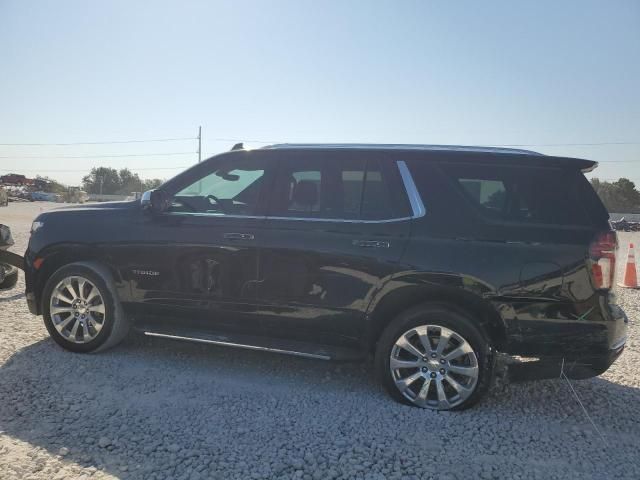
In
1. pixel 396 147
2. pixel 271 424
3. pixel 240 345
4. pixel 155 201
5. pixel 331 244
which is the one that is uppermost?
pixel 396 147

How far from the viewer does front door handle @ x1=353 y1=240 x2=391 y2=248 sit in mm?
3604

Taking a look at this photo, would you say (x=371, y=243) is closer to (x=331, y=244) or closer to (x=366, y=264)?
(x=366, y=264)

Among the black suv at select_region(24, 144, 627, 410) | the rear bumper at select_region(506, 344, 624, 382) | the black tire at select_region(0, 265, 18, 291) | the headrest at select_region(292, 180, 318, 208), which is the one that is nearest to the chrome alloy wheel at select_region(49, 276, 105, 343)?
the black suv at select_region(24, 144, 627, 410)

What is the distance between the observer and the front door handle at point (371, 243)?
360 centimetres

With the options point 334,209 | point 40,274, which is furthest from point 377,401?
point 40,274

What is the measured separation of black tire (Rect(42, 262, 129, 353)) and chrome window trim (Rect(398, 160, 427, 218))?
2682 mm

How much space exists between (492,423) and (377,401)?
825mm

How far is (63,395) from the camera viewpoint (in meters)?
3.52

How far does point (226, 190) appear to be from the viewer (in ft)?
13.8

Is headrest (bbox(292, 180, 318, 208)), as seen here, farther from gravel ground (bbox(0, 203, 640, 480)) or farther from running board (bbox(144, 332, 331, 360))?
gravel ground (bbox(0, 203, 640, 480))

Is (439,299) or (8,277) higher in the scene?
(439,299)

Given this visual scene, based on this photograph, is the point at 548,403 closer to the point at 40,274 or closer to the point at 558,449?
the point at 558,449

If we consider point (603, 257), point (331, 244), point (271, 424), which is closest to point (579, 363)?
point (603, 257)

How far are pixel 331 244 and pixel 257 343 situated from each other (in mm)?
1001
